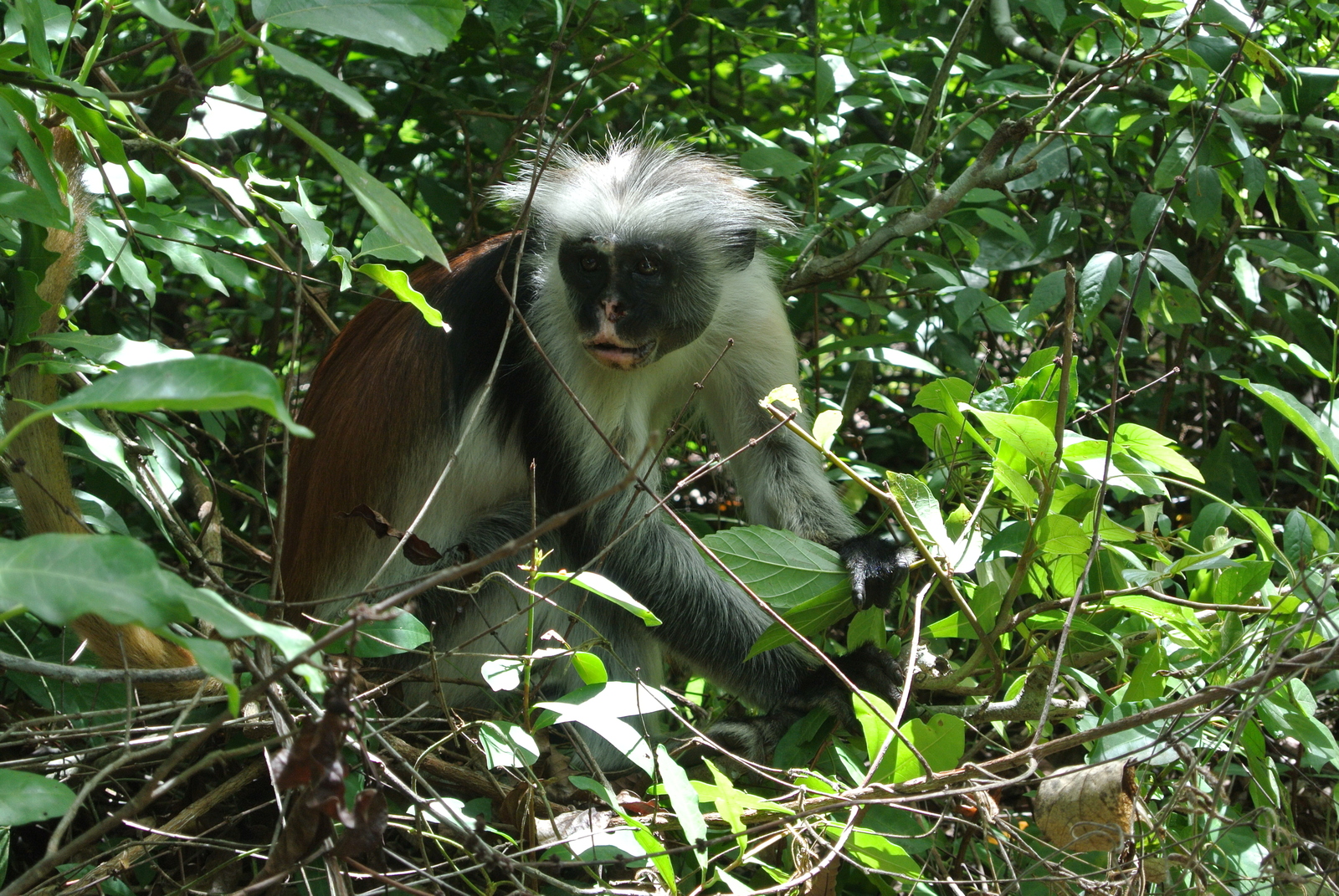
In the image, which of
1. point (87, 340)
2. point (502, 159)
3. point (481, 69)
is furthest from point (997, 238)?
point (87, 340)

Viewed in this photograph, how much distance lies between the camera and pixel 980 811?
A: 10.1 ft

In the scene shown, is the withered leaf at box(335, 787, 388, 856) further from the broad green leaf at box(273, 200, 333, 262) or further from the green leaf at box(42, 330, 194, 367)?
the broad green leaf at box(273, 200, 333, 262)

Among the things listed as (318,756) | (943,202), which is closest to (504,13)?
(943,202)

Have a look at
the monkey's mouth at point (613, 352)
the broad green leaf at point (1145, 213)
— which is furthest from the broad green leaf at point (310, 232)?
the broad green leaf at point (1145, 213)

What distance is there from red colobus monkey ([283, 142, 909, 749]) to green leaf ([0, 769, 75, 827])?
7.10 feet

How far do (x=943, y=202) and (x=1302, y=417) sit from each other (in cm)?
168

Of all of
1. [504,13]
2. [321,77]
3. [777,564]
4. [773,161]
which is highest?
[321,77]

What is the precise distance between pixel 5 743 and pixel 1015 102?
4.79 metres

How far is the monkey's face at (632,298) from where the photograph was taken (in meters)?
4.02

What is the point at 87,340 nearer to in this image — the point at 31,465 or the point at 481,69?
the point at 31,465

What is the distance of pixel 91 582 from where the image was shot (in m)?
1.56

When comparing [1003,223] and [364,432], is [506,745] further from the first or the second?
[1003,223]

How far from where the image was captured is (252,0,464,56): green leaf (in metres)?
2.05

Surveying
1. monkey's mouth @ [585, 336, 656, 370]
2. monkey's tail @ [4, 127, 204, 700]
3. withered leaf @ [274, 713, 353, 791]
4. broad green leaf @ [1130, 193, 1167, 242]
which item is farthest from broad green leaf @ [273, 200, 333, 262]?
broad green leaf @ [1130, 193, 1167, 242]
